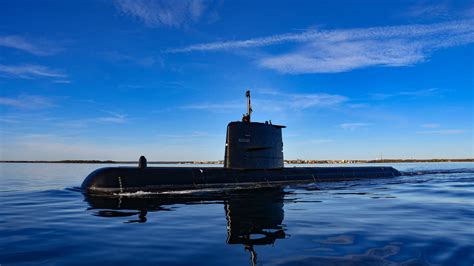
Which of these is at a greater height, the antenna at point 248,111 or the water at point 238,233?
the antenna at point 248,111

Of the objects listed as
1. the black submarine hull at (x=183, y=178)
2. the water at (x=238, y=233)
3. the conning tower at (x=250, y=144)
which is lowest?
the water at (x=238, y=233)

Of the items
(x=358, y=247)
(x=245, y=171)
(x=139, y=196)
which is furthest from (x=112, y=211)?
(x=245, y=171)

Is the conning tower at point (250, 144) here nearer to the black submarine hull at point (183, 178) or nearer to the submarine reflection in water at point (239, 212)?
the black submarine hull at point (183, 178)

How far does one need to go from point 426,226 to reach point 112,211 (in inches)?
388

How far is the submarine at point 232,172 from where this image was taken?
62.7 feet

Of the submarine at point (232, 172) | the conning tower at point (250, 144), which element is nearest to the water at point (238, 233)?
the submarine at point (232, 172)

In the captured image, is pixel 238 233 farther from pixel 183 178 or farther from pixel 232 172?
pixel 232 172

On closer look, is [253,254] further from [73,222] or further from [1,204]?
[1,204]

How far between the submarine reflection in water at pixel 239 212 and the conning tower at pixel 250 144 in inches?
245

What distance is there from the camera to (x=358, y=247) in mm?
7523

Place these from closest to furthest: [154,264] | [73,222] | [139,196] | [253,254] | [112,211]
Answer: [154,264]
[253,254]
[73,222]
[112,211]
[139,196]

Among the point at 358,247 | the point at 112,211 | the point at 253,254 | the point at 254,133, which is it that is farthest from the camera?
the point at 254,133

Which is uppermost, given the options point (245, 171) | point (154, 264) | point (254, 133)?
point (254, 133)

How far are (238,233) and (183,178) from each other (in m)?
12.4
